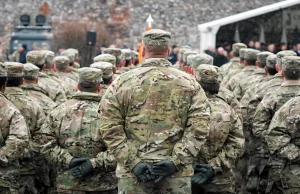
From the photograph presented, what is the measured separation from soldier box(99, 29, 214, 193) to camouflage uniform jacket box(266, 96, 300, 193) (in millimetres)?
1763

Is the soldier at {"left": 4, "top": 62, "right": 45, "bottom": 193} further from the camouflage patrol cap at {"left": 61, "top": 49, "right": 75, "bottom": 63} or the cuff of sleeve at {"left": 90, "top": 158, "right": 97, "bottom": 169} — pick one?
the camouflage patrol cap at {"left": 61, "top": 49, "right": 75, "bottom": 63}

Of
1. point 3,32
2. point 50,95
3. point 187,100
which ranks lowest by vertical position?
point 3,32

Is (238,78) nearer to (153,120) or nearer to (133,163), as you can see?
(153,120)

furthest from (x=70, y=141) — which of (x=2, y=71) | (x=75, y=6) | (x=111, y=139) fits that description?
(x=75, y=6)

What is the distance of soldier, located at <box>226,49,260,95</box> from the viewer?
14.8 m

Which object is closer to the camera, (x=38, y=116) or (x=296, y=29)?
(x=38, y=116)

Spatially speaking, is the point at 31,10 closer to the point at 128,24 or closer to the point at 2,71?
the point at 128,24

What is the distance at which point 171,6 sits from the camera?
1645 inches

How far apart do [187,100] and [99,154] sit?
1.80 metres

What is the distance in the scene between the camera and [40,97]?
11.5 m

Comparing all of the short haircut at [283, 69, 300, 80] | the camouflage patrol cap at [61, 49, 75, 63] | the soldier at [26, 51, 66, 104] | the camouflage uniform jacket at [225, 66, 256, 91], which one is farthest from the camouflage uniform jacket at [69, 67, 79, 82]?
the short haircut at [283, 69, 300, 80]

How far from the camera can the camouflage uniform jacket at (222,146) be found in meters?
9.51

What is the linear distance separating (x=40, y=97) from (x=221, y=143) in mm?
2863

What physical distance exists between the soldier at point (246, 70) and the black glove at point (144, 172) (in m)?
7.26
